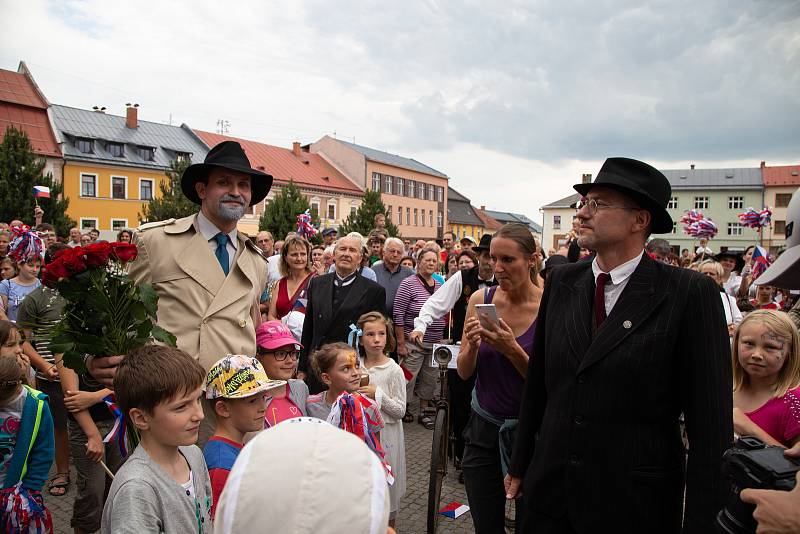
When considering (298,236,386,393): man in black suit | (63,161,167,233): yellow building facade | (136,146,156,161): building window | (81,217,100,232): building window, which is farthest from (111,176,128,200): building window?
(298,236,386,393): man in black suit

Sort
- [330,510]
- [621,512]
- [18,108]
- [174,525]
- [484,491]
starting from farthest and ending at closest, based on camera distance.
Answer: [18,108], [484,491], [621,512], [174,525], [330,510]

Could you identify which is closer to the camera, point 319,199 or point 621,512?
point 621,512

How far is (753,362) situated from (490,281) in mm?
2523

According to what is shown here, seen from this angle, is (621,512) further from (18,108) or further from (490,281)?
(18,108)

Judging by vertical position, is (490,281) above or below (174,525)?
above

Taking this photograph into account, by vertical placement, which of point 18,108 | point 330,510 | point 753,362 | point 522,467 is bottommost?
point 522,467

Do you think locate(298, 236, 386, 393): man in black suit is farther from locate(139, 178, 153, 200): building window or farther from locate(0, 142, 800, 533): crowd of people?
locate(139, 178, 153, 200): building window

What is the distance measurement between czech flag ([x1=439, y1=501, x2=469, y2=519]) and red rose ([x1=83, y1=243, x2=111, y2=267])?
353cm

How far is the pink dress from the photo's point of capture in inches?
134

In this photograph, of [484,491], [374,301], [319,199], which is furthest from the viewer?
[319,199]

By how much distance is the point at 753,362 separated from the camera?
3.67 m

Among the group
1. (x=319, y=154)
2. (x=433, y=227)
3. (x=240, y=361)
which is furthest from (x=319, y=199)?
(x=240, y=361)

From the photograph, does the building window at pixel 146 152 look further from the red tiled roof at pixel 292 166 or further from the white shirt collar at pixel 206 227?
the white shirt collar at pixel 206 227

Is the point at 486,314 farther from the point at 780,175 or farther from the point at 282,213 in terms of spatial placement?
the point at 780,175
